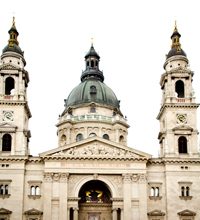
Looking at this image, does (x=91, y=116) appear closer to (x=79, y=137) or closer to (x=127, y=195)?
(x=79, y=137)

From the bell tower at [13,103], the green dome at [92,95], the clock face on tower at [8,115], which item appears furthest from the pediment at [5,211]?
the green dome at [92,95]

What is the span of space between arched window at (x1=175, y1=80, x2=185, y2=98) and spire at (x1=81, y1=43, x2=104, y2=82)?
1836 centimetres

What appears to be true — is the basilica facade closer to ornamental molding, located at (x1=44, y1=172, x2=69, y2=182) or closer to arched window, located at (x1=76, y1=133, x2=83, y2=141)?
ornamental molding, located at (x1=44, y1=172, x2=69, y2=182)

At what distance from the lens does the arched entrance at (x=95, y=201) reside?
56219mm

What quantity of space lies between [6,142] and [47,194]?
764 centimetres

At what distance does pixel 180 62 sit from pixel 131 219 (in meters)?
19.5

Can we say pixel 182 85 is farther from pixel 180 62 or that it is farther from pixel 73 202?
pixel 73 202

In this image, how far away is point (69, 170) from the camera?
54281 millimetres

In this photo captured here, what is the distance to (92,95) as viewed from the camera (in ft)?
235

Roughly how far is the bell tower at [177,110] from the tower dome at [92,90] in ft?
43.7

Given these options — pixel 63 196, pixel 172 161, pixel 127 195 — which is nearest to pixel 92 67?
pixel 172 161

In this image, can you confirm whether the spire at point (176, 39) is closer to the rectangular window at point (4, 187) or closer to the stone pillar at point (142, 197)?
the stone pillar at point (142, 197)

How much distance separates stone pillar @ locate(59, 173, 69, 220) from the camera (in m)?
52.4

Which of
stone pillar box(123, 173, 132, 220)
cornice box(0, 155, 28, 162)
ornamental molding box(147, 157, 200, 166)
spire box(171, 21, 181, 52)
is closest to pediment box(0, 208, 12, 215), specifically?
cornice box(0, 155, 28, 162)
